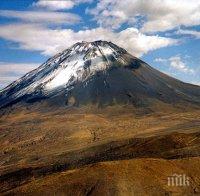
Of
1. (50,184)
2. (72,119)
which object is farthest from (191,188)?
(72,119)

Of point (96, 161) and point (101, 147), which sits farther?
point (101, 147)

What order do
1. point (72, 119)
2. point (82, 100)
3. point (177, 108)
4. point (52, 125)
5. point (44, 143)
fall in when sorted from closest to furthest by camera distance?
point (44, 143), point (52, 125), point (72, 119), point (177, 108), point (82, 100)

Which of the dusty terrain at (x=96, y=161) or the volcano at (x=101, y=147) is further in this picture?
the volcano at (x=101, y=147)

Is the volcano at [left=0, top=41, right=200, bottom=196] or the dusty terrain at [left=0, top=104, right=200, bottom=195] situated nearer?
the dusty terrain at [left=0, top=104, right=200, bottom=195]

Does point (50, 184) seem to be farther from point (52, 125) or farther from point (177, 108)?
point (177, 108)

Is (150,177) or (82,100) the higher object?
(82,100)

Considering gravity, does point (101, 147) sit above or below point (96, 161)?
above

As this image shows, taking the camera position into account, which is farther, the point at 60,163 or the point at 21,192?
the point at 60,163

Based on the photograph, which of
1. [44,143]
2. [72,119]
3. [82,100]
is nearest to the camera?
[44,143]
